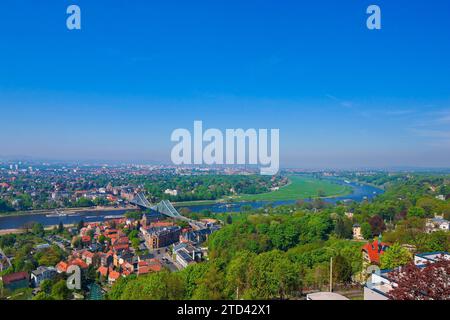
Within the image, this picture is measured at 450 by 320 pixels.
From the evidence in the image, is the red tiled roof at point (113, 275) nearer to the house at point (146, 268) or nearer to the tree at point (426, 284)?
the house at point (146, 268)

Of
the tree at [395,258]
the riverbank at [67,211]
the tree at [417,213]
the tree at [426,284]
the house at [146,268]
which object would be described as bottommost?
the riverbank at [67,211]

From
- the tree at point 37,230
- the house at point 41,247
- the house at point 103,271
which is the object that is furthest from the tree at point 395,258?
the tree at point 37,230

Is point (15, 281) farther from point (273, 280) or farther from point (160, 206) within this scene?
point (160, 206)

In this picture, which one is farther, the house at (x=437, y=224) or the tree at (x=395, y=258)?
the house at (x=437, y=224)

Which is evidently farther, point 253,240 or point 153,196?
point 153,196
